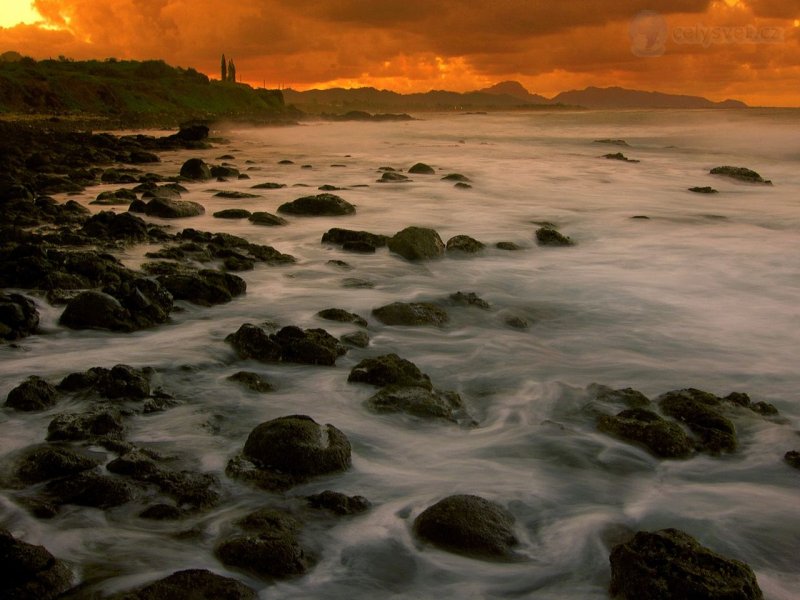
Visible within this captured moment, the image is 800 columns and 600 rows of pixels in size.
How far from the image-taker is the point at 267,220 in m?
11.8

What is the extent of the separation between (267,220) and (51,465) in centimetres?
827

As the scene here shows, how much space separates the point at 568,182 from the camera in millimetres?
20797

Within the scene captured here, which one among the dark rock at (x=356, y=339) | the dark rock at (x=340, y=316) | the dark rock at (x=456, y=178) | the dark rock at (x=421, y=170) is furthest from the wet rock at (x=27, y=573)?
the dark rock at (x=421, y=170)

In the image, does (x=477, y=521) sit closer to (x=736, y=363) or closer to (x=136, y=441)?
(x=136, y=441)

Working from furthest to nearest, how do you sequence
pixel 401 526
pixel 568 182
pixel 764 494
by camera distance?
pixel 568 182
pixel 764 494
pixel 401 526

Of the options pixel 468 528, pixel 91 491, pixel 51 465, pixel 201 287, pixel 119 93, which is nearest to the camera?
pixel 468 528

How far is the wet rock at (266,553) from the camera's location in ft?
10.1

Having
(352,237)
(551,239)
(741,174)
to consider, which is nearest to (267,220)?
(352,237)

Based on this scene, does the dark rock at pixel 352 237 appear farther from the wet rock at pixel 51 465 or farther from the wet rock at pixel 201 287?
the wet rock at pixel 51 465

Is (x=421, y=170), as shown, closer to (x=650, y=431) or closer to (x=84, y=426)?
(x=650, y=431)

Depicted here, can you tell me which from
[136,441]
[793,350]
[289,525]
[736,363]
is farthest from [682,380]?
[136,441]

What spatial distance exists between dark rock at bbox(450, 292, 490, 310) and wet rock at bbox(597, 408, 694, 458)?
2.99 meters

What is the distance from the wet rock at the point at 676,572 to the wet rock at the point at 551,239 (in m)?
8.68

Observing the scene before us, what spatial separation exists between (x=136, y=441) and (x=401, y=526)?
1653 millimetres
